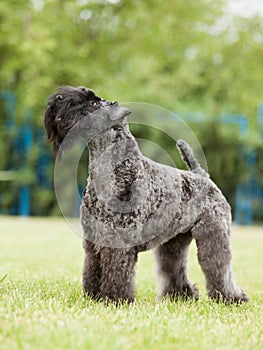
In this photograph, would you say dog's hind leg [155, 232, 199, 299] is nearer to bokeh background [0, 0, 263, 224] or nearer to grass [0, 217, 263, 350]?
grass [0, 217, 263, 350]

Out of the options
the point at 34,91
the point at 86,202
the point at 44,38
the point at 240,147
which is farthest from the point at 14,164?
the point at 86,202

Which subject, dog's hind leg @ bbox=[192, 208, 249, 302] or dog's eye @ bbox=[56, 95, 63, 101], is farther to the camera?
dog's hind leg @ bbox=[192, 208, 249, 302]

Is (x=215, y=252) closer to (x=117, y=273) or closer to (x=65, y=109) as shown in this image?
(x=117, y=273)

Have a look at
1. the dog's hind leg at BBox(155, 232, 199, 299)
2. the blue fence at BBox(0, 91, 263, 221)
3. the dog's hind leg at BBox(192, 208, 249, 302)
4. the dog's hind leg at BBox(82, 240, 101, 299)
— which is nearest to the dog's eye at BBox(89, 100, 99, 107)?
the dog's hind leg at BBox(82, 240, 101, 299)

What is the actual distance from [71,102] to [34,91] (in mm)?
10871

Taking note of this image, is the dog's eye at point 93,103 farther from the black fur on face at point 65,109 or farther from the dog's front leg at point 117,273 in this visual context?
the dog's front leg at point 117,273

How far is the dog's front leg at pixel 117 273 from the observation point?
3766mm

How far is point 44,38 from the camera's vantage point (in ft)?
45.8

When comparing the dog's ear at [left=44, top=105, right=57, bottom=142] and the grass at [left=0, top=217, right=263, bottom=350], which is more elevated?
the dog's ear at [left=44, top=105, right=57, bottom=142]

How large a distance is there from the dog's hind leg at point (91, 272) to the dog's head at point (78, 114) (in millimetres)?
746

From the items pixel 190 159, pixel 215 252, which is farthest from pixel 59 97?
pixel 215 252

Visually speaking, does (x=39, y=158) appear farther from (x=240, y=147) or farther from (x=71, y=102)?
(x=71, y=102)

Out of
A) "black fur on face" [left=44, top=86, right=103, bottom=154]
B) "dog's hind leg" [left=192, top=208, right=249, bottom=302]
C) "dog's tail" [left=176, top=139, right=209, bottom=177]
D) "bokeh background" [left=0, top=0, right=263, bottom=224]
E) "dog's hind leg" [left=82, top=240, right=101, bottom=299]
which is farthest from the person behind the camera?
"bokeh background" [left=0, top=0, right=263, bottom=224]

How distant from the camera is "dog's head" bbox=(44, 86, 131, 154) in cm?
373
